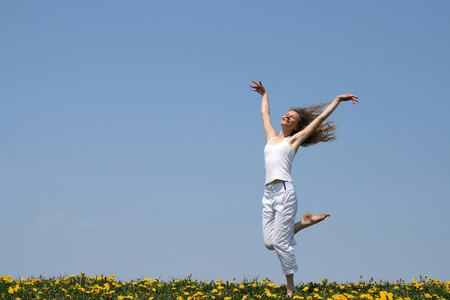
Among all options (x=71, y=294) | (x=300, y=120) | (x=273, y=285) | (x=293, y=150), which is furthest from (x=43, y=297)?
(x=300, y=120)

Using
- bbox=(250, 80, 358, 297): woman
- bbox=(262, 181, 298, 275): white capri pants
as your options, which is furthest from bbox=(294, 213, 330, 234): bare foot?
bbox=(262, 181, 298, 275): white capri pants

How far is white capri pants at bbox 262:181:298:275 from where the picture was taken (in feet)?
24.7

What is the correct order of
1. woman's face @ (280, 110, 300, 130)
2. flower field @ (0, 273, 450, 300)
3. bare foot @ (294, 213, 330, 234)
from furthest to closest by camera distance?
woman's face @ (280, 110, 300, 130) → bare foot @ (294, 213, 330, 234) → flower field @ (0, 273, 450, 300)

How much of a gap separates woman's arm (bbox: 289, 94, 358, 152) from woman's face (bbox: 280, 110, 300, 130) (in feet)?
Result: 1.22

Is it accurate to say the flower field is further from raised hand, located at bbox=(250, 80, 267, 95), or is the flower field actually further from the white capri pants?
raised hand, located at bbox=(250, 80, 267, 95)

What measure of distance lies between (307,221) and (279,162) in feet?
3.85

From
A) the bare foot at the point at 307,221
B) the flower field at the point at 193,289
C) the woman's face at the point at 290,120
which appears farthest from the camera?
the woman's face at the point at 290,120

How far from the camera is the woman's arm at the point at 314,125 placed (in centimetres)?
786

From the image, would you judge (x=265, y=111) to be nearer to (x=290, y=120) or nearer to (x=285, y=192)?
(x=290, y=120)

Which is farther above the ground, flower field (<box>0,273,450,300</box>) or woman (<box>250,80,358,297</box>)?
woman (<box>250,80,358,297</box>)

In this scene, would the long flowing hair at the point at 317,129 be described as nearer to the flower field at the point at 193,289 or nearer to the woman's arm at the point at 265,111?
the woman's arm at the point at 265,111

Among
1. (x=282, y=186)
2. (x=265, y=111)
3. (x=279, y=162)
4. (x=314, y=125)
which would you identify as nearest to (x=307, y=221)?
(x=282, y=186)

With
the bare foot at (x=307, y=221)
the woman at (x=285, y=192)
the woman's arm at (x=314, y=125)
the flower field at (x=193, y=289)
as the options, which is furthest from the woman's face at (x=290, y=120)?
the flower field at (x=193, y=289)

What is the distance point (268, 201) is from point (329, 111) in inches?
68.2
